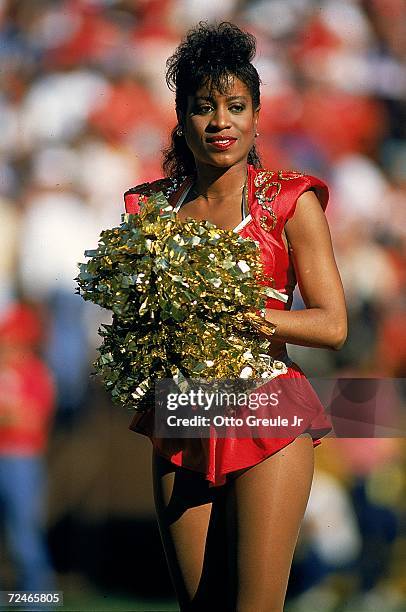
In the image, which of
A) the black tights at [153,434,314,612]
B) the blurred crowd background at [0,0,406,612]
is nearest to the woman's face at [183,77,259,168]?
the black tights at [153,434,314,612]

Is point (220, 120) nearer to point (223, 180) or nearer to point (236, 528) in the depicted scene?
point (223, 180)

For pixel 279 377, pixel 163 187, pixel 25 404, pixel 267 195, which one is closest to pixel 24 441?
pixel 25 404

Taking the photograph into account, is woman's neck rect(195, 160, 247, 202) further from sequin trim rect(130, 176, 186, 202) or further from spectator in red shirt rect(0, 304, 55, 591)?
spectator in red shirt rect(0, 304, 55, 591)

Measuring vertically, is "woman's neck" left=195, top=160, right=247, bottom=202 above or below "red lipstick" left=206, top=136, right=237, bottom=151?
below

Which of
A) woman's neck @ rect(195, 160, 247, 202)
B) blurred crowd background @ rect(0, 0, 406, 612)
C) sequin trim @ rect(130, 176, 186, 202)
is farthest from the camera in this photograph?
blurred crowd background @ rect(0, 0, 406, 612)

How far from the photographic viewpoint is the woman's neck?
90.7 inches

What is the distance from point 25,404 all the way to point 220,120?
138 centimetres

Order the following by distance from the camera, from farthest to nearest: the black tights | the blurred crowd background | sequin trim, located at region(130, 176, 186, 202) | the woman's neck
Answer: the blurred crowd background < sequin trim, located at region(130, 176, 186, 202) < the woman's neck < the black tights

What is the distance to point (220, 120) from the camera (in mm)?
2188

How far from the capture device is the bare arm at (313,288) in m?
2.14

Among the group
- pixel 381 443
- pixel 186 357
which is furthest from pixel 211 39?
pixel 381 443

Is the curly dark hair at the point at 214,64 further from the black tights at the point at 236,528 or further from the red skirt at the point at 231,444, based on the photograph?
the black tights at the point at 236,528

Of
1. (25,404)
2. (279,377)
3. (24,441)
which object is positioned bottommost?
(24,441)

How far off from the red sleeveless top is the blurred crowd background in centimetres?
86
